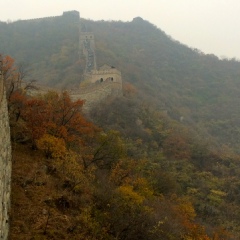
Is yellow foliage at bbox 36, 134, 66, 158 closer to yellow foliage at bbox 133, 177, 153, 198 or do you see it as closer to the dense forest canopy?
the dense forest canopy

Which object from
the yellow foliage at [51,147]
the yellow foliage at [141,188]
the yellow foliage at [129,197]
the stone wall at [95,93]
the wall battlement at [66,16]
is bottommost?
the yellow foliage at [141,188]

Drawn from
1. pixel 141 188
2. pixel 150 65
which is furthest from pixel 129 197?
pixel 150 65

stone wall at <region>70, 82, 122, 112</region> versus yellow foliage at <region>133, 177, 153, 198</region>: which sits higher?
stone wall at <region>70, 82, 122, 112</region>

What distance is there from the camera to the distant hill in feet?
191

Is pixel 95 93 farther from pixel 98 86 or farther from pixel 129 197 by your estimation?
pixel 129 197

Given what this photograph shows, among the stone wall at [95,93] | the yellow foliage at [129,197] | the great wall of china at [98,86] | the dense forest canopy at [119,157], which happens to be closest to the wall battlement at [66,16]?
the dense forest canopy at [119,157]

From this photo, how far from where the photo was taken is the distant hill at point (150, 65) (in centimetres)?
5816

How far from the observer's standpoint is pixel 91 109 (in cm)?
3581

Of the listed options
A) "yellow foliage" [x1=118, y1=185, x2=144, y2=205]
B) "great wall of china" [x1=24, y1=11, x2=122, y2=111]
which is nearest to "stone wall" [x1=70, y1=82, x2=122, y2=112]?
"great wall of china" [x1=24, y1=11, x2=122, y2=111]

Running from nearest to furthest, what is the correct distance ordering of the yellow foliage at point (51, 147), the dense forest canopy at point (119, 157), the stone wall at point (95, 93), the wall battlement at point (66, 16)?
1. the dense forest canopy at point (119, 157)
2. the yellow foliage at point (51, 147)
3. the stone wall at point (95, 93)
4. the wall battlement at point (66, 16)

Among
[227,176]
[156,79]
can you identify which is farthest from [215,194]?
[156,79]

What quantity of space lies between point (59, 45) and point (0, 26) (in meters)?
19.8

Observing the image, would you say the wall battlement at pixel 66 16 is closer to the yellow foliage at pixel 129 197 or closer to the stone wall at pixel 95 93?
the stone wall at pixel 95 93

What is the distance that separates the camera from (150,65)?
81.8m
